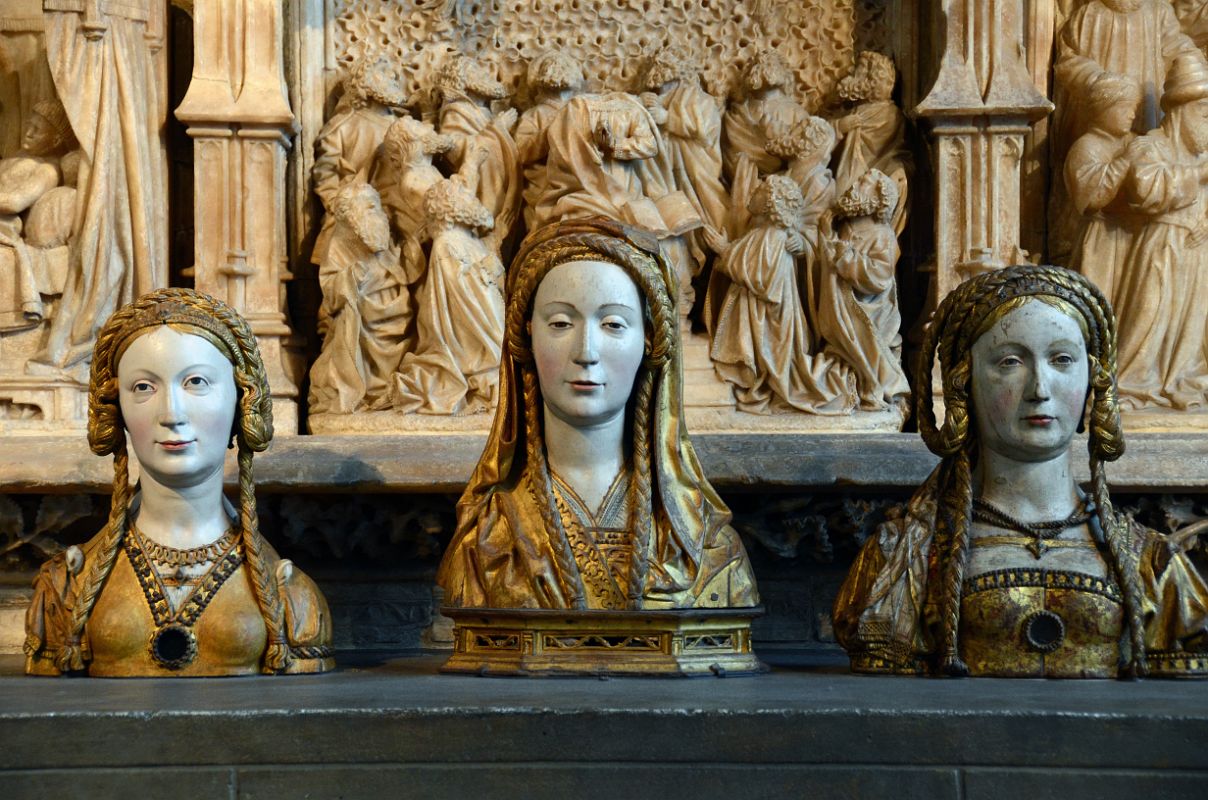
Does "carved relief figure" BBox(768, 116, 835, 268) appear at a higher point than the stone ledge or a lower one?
higher

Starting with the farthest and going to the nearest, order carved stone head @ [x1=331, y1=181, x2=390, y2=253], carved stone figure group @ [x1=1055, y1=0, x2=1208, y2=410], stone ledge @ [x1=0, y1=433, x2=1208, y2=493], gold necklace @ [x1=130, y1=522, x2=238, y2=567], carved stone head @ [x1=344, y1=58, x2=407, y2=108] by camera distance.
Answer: carved stone head @ [x1=344, y1=58, x2=407, y2=108]
carved stone head @ [x1=331, y1=181, x2=390, y2=253]
carved stone figure group @ [x1=1055, y1=0, x2=1208, y2=410]
stone ledge @ [x1=0, y1=433, x2=1208, y2=493]
gold necklace @ [x1=130, y1=522, x2=238, y2=567]

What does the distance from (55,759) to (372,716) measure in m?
0.62

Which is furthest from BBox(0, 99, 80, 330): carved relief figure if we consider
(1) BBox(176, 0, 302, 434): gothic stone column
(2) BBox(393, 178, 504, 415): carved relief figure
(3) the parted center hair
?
(3) the parted center hair

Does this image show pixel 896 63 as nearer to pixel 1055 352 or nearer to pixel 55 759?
pixel 1055 352

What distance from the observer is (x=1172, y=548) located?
4.50 m

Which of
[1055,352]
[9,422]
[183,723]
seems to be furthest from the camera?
[9,422]

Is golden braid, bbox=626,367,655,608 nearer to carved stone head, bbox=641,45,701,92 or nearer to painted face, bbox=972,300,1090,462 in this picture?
painted face, bbox=972,300,1090,462

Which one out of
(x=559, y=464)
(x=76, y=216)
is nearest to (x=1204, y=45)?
(x=559, y=464)

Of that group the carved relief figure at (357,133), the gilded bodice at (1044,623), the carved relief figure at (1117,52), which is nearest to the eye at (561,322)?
A: the gilded bodice at (1044,623)

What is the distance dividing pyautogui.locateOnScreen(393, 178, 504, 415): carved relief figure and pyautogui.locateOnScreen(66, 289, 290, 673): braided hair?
1.02 meters

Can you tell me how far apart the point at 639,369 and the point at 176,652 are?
1278 mm

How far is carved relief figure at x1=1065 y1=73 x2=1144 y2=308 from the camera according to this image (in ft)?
18.6

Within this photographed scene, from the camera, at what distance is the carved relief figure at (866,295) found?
5730 millimetres

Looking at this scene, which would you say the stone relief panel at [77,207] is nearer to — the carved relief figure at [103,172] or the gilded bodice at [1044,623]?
the carved relief figure at [103,172]
